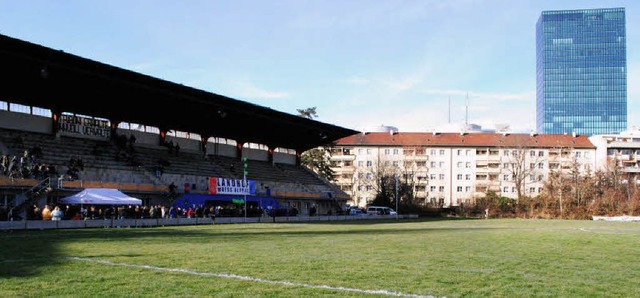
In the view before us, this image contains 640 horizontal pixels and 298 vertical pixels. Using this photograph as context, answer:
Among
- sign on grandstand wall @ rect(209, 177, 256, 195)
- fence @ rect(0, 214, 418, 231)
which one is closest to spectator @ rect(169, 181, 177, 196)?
sign on grandstand wall @ rect(209, 177, 256, 195)

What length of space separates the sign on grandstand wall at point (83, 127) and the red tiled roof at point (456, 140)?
78.9 metres

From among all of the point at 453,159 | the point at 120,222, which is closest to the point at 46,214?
the point at 120,222

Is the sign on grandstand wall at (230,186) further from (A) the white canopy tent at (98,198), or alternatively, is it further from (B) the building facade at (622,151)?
(B) the building facade at (622,151)

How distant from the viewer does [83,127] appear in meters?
52.7

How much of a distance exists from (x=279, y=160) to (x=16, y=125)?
123 feet

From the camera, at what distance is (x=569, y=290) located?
11672 millimetres

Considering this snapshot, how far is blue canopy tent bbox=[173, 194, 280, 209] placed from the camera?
5200 cm

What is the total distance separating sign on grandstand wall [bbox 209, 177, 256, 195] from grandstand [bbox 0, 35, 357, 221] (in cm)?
32

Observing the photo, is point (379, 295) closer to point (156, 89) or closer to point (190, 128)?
point (156, 89)

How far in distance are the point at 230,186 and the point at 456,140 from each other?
82937 millimetres

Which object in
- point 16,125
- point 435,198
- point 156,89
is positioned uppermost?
point 156,89

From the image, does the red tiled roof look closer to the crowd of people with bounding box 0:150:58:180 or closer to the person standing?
the crowd of people with bounding box 0:150:58:180

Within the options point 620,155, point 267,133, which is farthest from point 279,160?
point 620,155

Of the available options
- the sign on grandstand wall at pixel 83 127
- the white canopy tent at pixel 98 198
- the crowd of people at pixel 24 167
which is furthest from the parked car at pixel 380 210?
the crowd of people at pixel 24 167
